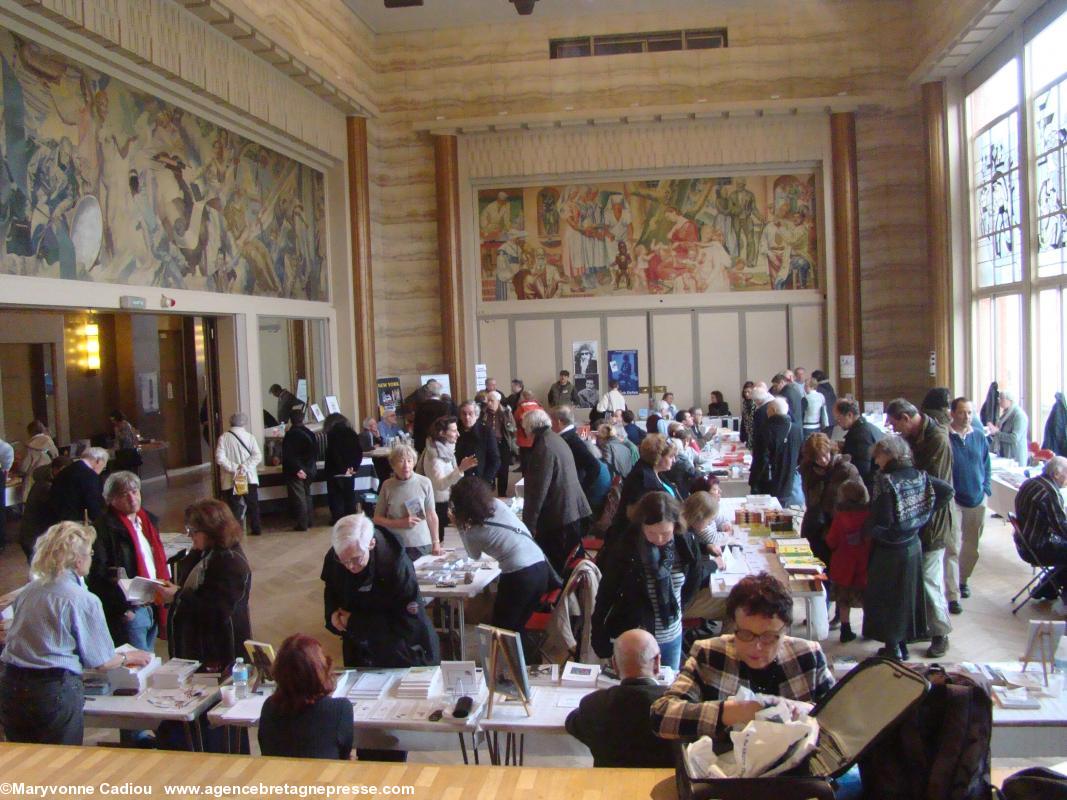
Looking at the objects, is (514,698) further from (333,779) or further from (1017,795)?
(1017,795)

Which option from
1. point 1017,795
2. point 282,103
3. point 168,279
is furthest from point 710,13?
point 1017,795

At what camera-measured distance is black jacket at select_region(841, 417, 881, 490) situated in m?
8.30

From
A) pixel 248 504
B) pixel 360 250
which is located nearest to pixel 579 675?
pixel 248 504

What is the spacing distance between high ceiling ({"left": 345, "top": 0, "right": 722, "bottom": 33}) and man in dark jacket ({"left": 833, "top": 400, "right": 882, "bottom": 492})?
40.8 feet

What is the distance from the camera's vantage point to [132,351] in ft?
61.2

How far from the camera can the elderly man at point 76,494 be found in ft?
24.3

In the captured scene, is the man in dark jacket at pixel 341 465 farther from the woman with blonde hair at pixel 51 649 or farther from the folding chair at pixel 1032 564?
the folding chair at pixel 1032 564

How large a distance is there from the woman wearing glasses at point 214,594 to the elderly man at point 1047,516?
631 cm

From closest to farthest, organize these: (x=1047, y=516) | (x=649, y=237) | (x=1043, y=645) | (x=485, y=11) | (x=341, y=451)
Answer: (x=1043, y=645) < (x=1047, y=516) < (x=341, y=451) < (x=485, y=11) < (x=649, y=237)

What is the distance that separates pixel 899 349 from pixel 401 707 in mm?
16208

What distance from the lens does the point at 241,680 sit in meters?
4.76

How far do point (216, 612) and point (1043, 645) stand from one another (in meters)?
4.28

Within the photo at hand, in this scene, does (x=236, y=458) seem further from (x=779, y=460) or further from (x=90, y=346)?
(x=90, y=346)

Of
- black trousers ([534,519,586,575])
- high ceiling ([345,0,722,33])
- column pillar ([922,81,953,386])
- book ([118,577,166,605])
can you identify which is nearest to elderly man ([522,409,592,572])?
black trousers ([534,519,586,575])
